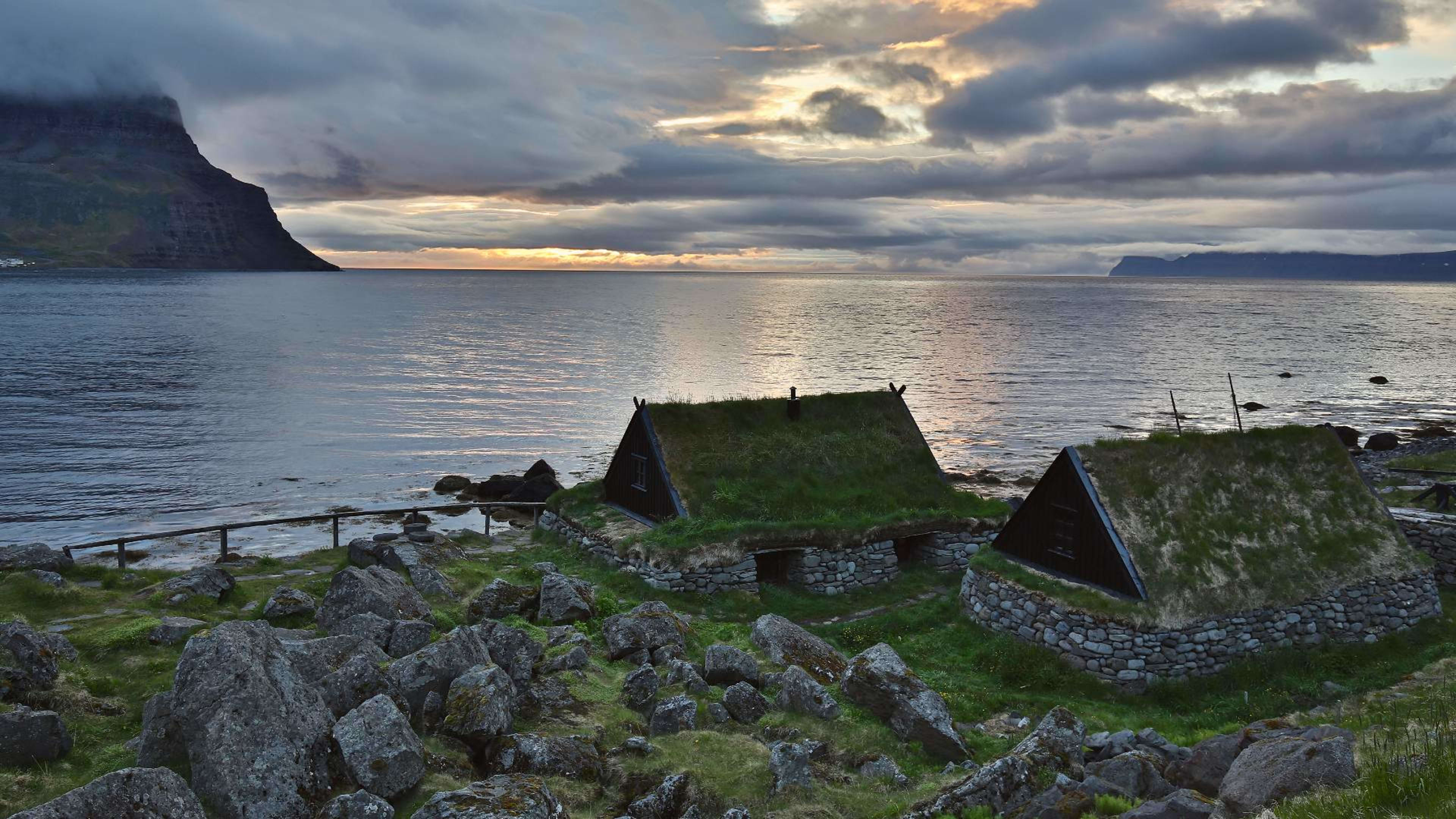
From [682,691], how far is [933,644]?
9.02 m

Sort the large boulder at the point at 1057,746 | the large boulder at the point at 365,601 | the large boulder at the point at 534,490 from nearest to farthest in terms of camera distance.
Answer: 1. the large boulder at the point at 1057,746
2. the large boulder at the point at 365,601
3. the large boulder at the point at 534,490

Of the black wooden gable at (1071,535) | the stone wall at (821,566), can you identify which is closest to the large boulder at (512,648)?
the stone wall at (821,566)

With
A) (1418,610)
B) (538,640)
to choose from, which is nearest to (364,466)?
(538,640)

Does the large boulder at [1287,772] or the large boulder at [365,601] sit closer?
the large boulder at [1287,772]

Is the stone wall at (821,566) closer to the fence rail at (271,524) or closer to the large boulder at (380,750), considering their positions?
the fence rail at (271,524)

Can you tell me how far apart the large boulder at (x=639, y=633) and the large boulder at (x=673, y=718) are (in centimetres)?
277

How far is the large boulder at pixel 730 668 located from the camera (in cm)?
1523

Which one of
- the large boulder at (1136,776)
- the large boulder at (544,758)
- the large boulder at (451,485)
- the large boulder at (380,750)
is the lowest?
the large boulder at (451,485)

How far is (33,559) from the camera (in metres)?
21.3

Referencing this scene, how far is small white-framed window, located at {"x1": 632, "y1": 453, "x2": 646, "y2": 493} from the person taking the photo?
90.8 ft

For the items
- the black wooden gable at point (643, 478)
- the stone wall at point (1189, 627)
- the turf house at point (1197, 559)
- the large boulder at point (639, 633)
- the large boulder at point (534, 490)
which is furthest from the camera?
the large boulder at point (534, 490)

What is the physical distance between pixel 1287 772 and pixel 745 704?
7.45 m

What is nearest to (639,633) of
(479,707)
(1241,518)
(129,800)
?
(479,707)

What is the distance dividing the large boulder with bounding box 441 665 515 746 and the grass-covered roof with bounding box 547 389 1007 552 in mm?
11881
